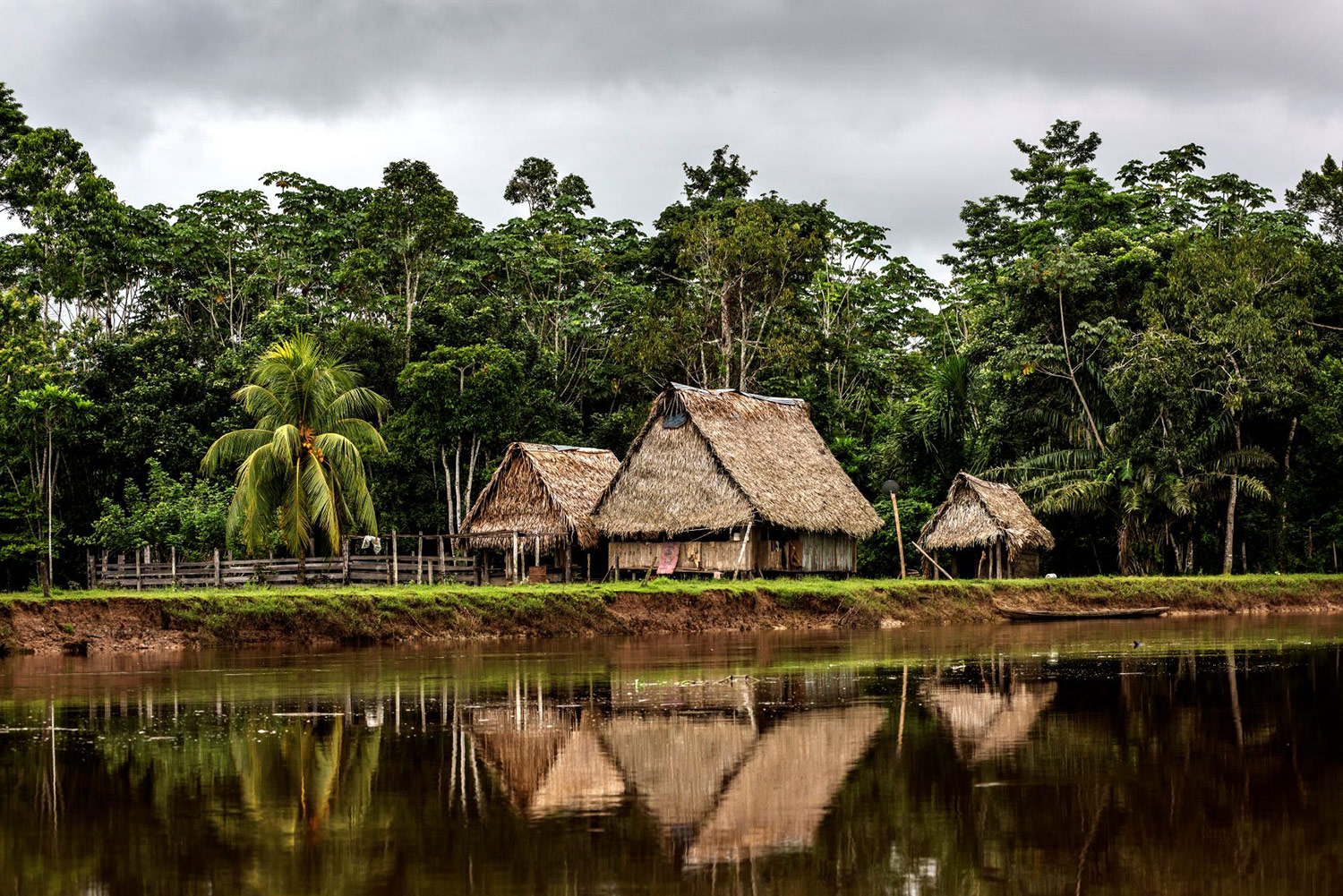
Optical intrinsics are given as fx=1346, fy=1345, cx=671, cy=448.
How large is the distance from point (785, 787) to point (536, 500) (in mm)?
25756

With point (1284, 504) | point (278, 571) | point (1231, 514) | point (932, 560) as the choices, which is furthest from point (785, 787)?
point (1284, 504)

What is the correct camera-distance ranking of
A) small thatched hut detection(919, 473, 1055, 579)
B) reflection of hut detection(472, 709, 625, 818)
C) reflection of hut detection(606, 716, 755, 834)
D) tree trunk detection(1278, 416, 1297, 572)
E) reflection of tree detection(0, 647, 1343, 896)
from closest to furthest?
reflection of tree detection(0, 647, 1343, 896)
reflection of hut detection(606, 716, 755, 834)
reflection of hut detection(472, 709, 625, 818)
small thatched hut detection(919, 473, 1055, 579)
tree trunk detection(1278, 416, 1297, 572)

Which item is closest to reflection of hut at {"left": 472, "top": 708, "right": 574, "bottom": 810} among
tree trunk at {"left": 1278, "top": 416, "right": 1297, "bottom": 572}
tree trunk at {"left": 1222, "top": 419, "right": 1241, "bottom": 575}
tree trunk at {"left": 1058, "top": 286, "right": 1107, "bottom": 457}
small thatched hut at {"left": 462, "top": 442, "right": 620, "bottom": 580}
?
small thatched hut at {"left": 462, "top": 442, "right": 620, "bottom": 580}

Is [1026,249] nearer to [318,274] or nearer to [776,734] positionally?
[318,274]

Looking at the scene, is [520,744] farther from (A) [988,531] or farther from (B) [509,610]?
(A) [988,531]

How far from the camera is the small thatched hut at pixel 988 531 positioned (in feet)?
109

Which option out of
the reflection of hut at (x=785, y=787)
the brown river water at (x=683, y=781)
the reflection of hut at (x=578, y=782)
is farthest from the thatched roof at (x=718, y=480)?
the reflection of hut at (x=578, y=782)

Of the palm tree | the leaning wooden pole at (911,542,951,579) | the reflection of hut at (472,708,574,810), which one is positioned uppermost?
the palm tree

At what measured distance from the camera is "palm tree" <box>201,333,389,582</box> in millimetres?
29375

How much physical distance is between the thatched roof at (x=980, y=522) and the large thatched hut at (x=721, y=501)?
5.34 feet

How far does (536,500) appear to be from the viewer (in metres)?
33.8

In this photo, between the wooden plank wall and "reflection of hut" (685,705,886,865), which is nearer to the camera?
"reflection of hut" (685,705,886,865)

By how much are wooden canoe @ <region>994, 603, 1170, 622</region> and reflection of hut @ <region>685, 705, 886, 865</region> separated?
55.5ft

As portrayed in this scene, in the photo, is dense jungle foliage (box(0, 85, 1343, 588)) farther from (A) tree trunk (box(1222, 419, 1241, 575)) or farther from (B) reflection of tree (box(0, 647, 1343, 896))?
(B) reflection of tree (box(0, 647, 1343, 896))
